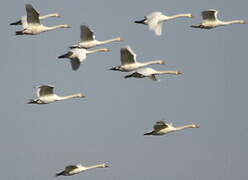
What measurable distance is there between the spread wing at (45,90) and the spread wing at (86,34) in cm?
421

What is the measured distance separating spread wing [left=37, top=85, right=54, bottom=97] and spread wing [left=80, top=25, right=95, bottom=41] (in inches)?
166

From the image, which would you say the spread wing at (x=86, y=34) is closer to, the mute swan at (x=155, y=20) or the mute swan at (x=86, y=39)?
the mute swan at (x=86, y=39)

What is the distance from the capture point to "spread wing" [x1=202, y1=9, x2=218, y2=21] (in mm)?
86625

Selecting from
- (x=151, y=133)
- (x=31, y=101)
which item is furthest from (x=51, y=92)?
(x=151, y=133)

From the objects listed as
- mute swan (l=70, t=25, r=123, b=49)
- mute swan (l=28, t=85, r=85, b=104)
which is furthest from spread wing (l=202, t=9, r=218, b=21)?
mute swan (l=28, t=85, r=85, b=104)

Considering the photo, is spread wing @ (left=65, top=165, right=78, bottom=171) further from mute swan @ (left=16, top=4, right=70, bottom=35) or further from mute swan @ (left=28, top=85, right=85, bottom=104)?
mute swan @ (left=16, top=4, right=70, bottom=35)

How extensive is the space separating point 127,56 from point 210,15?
5.99 meters

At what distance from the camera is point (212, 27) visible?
87250 mm

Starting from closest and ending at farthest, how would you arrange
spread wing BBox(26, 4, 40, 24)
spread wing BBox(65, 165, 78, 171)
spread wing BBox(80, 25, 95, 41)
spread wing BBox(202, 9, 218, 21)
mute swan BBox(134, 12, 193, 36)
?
1. mute swan BBox(134, 12, 193, 36)
2. spread wing BBox(26, 4, 40, 24)
3. spread wing BBox(202, 9, 218, 21)
4. spread wing BBox(80, 25, 95, 41)
5. spread wing BBox(65, 165, 78, 171)

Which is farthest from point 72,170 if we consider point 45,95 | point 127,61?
point 127,61

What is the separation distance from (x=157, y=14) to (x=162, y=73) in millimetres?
4587

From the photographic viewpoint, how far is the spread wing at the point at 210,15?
86625 millimetres

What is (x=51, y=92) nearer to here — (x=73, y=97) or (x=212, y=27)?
(x=73, y=97)

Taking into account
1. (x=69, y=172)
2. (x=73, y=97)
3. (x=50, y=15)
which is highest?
(x=50, y=15)
